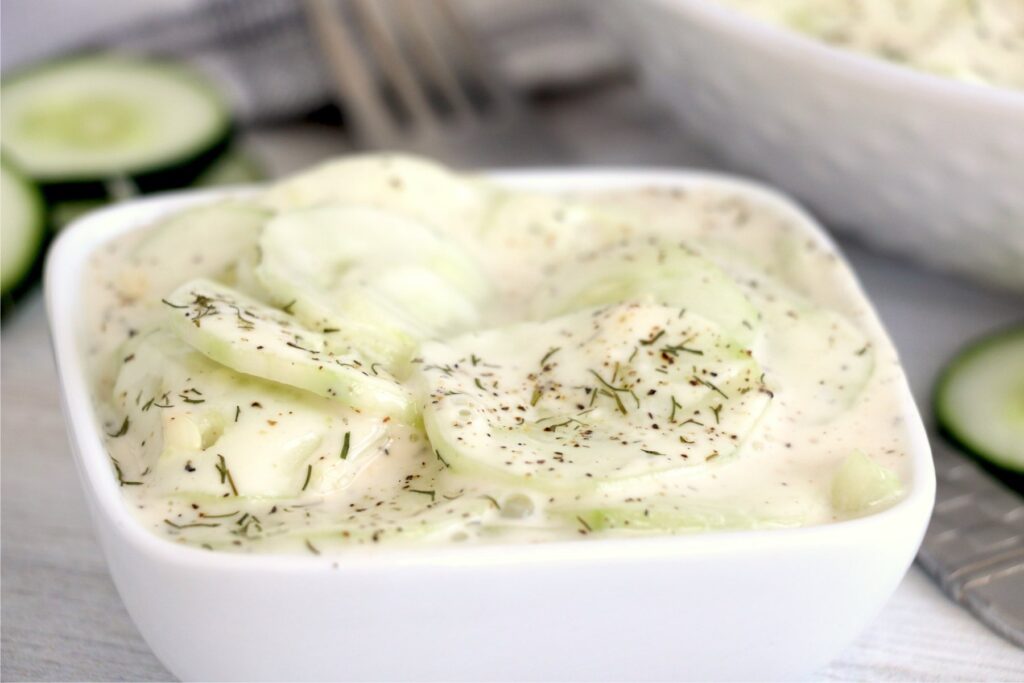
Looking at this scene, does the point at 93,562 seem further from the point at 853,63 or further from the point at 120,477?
the point at 853,63

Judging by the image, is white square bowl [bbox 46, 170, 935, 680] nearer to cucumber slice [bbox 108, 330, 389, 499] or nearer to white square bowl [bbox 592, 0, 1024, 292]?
cucumber slice [bbox 108, 330, 389, 499]

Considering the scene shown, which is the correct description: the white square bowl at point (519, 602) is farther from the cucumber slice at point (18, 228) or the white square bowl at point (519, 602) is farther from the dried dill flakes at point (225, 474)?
the cucumber slice at point (18, 228)

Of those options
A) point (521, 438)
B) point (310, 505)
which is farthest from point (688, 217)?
point (310, 505)

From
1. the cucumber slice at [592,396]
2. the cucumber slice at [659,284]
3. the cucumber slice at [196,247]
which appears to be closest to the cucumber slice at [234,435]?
the cucumber slice at [592,396]

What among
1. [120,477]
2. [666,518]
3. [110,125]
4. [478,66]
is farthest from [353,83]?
[666,518]

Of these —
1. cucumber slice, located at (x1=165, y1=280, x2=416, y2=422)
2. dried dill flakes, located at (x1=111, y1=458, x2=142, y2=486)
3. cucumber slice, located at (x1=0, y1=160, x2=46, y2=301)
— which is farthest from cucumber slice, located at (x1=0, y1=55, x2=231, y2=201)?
dried dill flakes, located at (x1=111, y1=458, x2=142, y2=486)

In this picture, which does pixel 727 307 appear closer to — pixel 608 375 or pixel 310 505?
pixel 608 375
